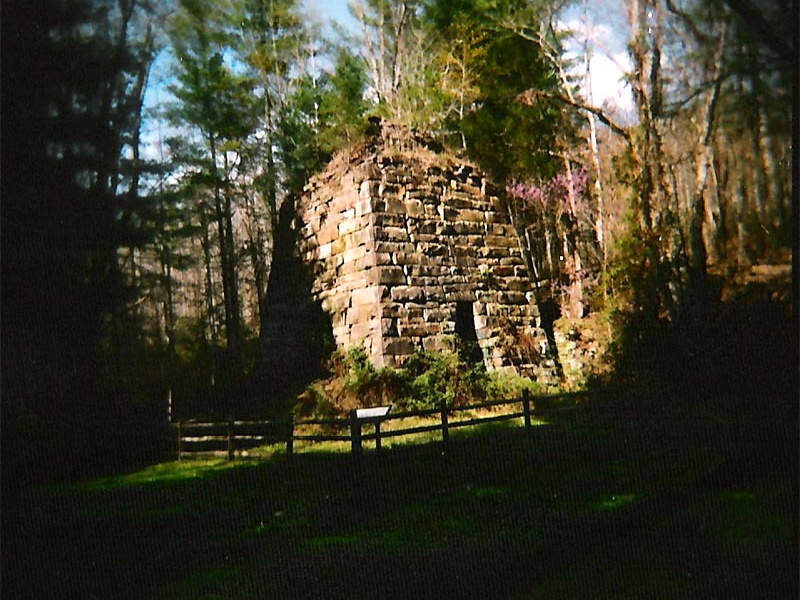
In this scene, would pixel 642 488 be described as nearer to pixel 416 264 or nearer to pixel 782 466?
pixel 782 466

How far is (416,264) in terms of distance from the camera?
21.6 ft


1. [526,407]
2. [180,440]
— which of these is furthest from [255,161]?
[526,407]

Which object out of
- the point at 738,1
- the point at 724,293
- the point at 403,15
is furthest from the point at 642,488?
the point at 403,15

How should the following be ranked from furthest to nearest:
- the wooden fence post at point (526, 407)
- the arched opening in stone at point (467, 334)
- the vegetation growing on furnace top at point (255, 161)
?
1. the arched opening in stone at point (467, 334)
2. the wooden fence post at point (526, 407)
3. the vegetation growing on furnace top at point (255, 161)

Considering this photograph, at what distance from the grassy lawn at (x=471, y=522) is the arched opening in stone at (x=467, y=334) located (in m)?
1.55

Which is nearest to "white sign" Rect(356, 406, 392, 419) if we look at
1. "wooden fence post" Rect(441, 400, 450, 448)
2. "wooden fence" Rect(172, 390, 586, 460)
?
"wooden fence" Rect(172, 390, 586, 460)

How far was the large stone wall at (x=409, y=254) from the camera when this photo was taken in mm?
6109

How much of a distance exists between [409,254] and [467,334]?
1451mm

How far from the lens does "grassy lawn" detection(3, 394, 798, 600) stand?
7.39 ft

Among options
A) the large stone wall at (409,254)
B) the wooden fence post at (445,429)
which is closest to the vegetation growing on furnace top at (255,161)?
the wooden fence post at (445,429)

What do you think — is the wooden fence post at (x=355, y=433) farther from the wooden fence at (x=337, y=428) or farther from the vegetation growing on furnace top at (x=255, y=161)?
the vegetation growing on furnace top at (x=255, y=161)

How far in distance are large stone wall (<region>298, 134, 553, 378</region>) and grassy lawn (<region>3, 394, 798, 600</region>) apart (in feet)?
6.99

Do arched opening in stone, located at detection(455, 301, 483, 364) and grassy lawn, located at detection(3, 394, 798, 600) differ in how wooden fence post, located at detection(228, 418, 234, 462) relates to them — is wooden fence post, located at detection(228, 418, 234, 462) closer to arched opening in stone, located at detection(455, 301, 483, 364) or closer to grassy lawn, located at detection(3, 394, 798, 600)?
grassy lawn, located at detection(3, 394, 798, 600)

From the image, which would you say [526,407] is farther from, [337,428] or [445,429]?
[337,428]
